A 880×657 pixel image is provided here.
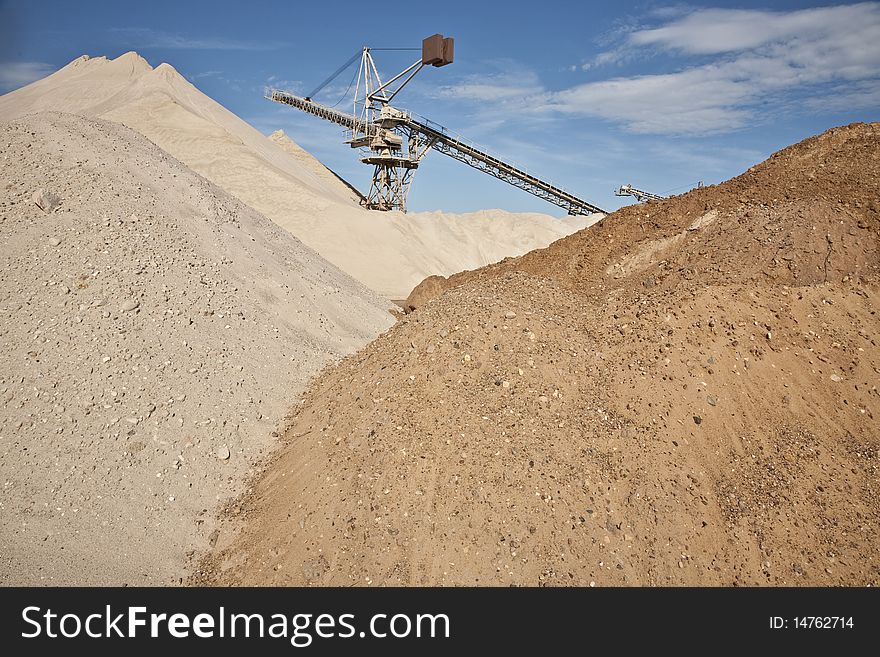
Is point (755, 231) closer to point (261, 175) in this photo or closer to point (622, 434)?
point (622, 434)

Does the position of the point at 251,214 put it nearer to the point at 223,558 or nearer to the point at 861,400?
the point at 223,558

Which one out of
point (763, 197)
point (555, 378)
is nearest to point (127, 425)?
point (555, 378)

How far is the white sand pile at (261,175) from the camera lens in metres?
23.8

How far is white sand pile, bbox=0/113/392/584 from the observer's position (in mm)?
6352

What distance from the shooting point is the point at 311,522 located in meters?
5.94

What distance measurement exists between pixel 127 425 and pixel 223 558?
7.29 feet

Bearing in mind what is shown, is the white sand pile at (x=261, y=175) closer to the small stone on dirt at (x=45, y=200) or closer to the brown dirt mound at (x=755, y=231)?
the small stone on dirt at (x=45, y=200)

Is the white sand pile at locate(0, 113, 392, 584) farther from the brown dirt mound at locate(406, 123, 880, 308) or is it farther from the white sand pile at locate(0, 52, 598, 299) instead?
the white sand pile at locate(0, 52, 598, 299)

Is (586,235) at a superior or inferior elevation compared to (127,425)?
superior

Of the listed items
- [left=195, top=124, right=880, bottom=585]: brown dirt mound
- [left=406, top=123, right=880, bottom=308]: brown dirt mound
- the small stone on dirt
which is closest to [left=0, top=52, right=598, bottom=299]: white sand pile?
the small stone on dirt

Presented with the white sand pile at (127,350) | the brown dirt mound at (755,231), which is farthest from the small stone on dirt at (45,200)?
the brown dirt mound at (755,231)

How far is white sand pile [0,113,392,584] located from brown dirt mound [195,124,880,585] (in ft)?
2.89

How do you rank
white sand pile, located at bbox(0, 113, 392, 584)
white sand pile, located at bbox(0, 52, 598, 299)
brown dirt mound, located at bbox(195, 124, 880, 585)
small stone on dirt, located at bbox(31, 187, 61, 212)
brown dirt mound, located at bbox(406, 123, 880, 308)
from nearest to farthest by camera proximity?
brown dirt mound, located at bbox(195, 124, 880, 585) → white sand pile, located at bbox(0, 113, 392, 584) → brown dirt mound, located at bbox(406, 123, 880, 308) → small stone on dirt, located at bbox(31, 187, 61, 212) → white sand pile, located at bbox(0, 52, 598, 299)

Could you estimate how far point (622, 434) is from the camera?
5965 mm
